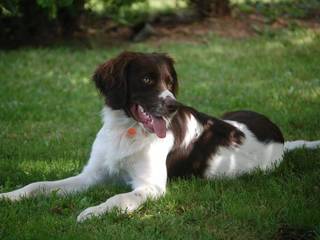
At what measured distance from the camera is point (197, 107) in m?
8.80

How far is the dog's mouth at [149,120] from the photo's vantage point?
215 inches

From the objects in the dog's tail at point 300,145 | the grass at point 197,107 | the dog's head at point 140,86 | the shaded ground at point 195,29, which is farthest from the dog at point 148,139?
the shaded ground at point 195,29

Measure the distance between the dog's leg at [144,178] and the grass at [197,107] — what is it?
97 mm

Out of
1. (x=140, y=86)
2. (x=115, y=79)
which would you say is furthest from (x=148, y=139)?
(x=115, y=79)

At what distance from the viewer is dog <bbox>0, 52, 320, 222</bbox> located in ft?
17.8

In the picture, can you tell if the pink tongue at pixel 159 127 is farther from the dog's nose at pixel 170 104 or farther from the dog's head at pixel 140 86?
the dog's nose at pixel 170 104

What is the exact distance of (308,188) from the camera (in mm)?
5414

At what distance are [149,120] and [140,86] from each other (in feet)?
0.98

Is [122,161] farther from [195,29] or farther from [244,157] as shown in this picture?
[195,29]

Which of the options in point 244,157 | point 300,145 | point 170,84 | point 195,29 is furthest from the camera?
point 195,29

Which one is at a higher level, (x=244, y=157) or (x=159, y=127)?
(x=159, y=127)

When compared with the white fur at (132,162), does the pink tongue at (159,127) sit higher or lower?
higher

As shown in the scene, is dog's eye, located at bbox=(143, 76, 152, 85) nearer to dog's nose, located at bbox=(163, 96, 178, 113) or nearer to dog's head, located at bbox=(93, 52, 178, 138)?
dog's head, located at bbox=(93, 52, 178, 138)

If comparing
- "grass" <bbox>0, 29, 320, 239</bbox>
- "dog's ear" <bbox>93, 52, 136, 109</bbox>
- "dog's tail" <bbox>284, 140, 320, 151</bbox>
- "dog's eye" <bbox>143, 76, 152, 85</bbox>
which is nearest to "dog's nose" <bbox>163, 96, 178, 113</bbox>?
"dog's eye" <bbox>143, 76, 152, 85</bbox>
